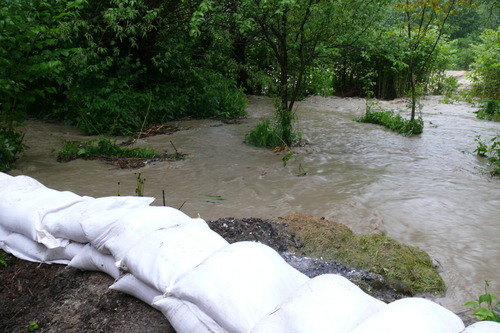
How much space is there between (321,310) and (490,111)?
38.1 ft

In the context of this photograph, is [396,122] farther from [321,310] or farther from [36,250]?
[321,310]

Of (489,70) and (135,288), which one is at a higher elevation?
(489,70)

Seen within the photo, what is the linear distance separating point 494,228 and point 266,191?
103 inches

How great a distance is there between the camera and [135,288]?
2.20 meters

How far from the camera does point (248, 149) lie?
26.2 feet

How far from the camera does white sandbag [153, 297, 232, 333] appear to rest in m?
1.83

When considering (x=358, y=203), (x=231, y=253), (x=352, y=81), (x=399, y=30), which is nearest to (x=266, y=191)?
(x=358, y=203)

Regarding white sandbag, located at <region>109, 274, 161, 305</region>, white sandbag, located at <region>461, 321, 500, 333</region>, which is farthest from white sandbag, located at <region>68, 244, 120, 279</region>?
white sandbag, located at <region>461, 321, 500, 333</region>

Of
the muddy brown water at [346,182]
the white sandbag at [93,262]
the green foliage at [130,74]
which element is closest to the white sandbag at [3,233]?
the white sandbag at [93,262]

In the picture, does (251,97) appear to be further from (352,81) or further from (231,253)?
(231,253)

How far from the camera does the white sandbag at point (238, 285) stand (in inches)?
69.6

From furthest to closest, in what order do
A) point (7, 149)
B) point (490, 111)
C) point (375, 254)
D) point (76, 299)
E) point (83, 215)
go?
point (490, 111) → point (7, 149) → point (375, 254) → point (83, 215) → point (76, 299)

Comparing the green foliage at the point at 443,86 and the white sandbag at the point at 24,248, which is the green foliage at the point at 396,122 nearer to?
the green foliage at the point at 443,86

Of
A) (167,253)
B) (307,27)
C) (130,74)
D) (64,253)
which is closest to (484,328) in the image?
(167,253)
